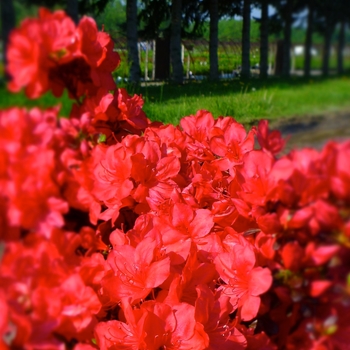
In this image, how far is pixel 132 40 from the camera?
1.67 m

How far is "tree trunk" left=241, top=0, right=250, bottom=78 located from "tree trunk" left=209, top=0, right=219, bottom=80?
0.09 metres

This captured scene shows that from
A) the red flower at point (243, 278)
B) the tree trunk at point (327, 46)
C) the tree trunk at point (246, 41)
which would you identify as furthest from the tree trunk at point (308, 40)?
the red flower at point (243, 278)

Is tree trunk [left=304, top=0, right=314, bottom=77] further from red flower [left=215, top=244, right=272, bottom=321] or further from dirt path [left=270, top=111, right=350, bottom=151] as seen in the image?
red flower [left=215, top=244, right=272, bottom=321]

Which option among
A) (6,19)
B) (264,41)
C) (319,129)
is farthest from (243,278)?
(264,41)

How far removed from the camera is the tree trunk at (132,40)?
1644 mm

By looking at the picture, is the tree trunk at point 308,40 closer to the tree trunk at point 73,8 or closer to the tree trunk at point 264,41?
the tree trunk at point 264,41

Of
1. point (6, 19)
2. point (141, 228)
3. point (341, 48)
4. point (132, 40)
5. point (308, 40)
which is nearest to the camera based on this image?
point (6, 19)

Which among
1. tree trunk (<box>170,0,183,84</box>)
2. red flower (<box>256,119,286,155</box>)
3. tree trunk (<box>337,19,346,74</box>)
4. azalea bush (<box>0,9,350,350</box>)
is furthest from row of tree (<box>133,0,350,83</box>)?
red flower (<box>256,119,286,155</box>)

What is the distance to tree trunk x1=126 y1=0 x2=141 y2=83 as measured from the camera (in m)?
1.64

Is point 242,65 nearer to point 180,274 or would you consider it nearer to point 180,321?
point 180,274

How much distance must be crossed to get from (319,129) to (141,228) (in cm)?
43

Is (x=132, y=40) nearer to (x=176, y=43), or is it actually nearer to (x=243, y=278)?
(x=176, y=43)

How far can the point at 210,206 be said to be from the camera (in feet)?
4.24

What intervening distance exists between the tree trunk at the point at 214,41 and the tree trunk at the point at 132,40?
0.23 m
